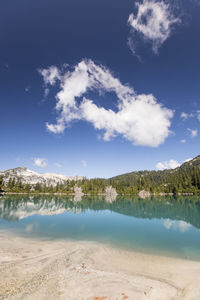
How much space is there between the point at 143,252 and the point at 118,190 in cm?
13293

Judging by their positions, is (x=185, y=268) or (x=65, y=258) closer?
(x=185, y=268)

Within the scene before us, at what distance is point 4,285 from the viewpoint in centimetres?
954

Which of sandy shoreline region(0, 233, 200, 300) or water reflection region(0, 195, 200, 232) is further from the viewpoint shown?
water reflection region(0, 195, 200, 232)

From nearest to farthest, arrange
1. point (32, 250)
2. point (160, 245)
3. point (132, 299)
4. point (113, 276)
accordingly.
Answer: point (132, 299) < point (113, 276) < point (32, 250) < point (160, 245)

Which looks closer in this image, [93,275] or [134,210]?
[93,275]

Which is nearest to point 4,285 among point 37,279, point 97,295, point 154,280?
point 37,279

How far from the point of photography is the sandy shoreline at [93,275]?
29.4 ft

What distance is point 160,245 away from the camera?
19.2m

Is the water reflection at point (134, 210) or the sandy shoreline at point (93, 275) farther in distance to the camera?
the water reflection at point (134, 210)

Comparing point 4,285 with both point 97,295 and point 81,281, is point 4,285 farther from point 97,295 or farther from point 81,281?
point 97,295

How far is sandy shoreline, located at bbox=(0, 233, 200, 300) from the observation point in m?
8.96

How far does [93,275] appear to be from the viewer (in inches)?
435

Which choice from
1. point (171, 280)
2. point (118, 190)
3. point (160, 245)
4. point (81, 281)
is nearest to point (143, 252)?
point (160, 245)

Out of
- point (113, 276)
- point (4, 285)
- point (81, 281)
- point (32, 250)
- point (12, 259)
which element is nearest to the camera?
point (4, 285)
